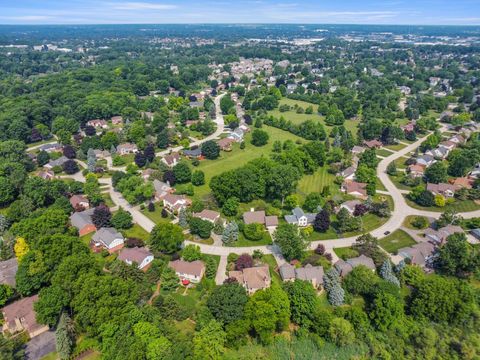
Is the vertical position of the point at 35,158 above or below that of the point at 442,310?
below

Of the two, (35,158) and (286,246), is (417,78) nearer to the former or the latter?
(286,246)

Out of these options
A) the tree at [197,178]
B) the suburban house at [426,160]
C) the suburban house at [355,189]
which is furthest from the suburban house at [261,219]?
the suburban house at [426,160]

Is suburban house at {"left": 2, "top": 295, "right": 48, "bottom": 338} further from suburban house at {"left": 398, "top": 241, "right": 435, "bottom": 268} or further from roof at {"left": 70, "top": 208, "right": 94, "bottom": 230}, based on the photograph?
suburban house at {"left": 398, "top": 241, "right": 435, "bottom": 268}

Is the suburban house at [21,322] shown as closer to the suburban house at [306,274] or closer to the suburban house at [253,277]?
the suburban house at [253,277]

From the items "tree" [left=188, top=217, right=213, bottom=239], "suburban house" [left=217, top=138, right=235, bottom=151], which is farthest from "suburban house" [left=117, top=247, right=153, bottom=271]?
"suburban house" [left=217, top=138, right=235, bottom=151]

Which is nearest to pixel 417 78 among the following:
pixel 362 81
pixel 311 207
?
pixel 362 81

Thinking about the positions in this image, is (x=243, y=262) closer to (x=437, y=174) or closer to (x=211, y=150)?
A: (x=211, y=150)
